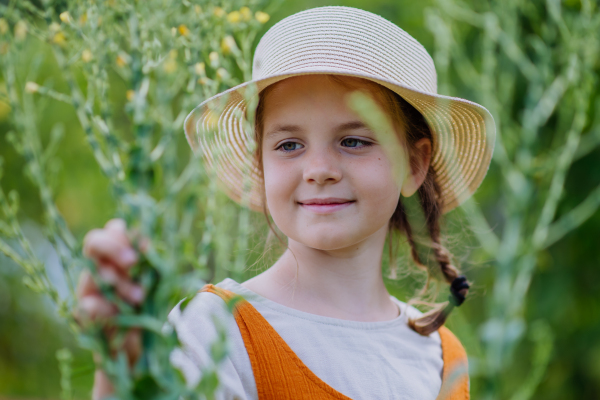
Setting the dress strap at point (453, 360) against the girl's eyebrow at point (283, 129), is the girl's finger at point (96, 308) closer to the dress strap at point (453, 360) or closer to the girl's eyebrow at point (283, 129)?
the girl's eyebrow at point (283, 129)

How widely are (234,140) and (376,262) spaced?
0.38 metres

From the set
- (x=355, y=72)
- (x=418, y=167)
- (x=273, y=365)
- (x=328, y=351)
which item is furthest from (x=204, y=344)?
(x=418, y=167)

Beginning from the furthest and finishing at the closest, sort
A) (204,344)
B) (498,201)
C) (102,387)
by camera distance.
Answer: (498,201) < (204,344) < (102,387)

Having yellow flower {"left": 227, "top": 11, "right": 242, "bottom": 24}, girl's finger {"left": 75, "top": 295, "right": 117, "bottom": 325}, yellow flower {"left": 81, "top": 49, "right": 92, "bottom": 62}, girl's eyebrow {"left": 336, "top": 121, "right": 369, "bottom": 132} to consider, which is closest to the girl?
girl's eyebrow {"left": 336, "top": 121, "right": 369, "bottom": 132}

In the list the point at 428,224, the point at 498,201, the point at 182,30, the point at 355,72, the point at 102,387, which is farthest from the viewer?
the point at 498,201

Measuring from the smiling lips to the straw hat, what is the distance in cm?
13

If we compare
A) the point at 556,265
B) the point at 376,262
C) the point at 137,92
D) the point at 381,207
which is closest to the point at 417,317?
the point at 376,262

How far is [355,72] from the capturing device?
0.88m

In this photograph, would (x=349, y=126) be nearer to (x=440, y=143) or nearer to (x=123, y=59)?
(x=440, y=143)

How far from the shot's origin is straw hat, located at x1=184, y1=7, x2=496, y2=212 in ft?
3.03

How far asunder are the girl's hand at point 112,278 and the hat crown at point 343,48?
0.55 meters

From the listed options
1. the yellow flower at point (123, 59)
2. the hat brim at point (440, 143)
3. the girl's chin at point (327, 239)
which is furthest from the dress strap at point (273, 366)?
the yellow flower at point (123, 59)

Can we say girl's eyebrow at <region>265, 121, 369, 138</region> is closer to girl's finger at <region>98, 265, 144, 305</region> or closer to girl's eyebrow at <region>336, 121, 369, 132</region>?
girl's eyebrow at <region>336, 121, 369, 132</region>

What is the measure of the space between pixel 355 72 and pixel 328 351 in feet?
1.49
